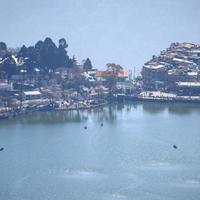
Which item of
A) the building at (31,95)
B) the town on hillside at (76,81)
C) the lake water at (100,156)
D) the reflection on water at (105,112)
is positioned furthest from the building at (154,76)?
the lake water at (100,156)


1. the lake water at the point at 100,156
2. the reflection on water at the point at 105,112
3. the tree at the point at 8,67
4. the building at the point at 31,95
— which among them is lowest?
the lake water at the point at 100,156

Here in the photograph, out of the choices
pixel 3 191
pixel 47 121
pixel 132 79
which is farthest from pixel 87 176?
pixel 132 79

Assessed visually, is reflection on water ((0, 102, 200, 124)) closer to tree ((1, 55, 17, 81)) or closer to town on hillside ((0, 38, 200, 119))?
town on hillside ((0, 38, 200, 119))

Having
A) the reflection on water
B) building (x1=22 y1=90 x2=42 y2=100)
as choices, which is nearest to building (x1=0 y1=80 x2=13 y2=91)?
building (x1=22 y1=90 x2=42 y2=100)

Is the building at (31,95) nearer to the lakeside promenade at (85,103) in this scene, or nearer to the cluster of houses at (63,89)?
the cluster of houses at (63,89)

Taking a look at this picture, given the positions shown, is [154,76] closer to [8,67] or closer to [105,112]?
[105,112]

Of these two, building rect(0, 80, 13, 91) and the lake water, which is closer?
the lake water

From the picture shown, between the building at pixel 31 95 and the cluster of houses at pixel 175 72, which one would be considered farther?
the cluster of houses at pixel 175 72
